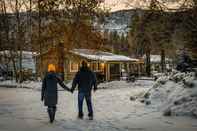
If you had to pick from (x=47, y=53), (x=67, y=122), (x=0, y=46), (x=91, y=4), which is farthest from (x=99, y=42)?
(x=67, y=122)

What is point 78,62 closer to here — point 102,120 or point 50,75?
point 50,75

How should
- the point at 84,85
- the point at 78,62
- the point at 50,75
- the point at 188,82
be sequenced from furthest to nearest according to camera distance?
the point at 78,62, the point at 188,82, the point at 84,85, the point at 50,75

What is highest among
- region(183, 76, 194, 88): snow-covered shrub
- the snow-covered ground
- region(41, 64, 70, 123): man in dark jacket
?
region(41, 64, 70, 123): man in dark jacket

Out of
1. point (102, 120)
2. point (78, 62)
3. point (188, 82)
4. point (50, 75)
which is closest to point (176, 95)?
point (188, 82)

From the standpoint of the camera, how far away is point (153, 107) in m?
17.8

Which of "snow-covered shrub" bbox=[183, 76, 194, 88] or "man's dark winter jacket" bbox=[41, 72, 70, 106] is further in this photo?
"snow-covered shrub" bbox=[183, 76, 194, 88]

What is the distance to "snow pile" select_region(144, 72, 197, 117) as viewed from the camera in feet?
51.0

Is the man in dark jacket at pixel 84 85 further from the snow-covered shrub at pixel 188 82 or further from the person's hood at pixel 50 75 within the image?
the snow-covered shrub at pixel 188 82

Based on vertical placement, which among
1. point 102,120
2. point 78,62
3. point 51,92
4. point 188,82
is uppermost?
point 51,92

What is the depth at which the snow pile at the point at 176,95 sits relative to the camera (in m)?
15.5

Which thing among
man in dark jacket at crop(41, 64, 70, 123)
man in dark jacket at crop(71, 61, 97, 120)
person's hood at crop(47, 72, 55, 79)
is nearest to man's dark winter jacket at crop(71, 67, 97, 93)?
man in dark jacket at crop(71, 61, 97, 120)

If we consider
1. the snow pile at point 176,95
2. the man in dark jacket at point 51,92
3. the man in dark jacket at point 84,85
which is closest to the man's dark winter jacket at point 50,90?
the man in dark jacket at point 51,92

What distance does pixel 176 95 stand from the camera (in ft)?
56.7

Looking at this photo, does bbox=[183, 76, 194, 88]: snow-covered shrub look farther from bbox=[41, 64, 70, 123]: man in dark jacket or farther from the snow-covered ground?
bbox=[41, 64, 70, 123]: man in dark jacket
